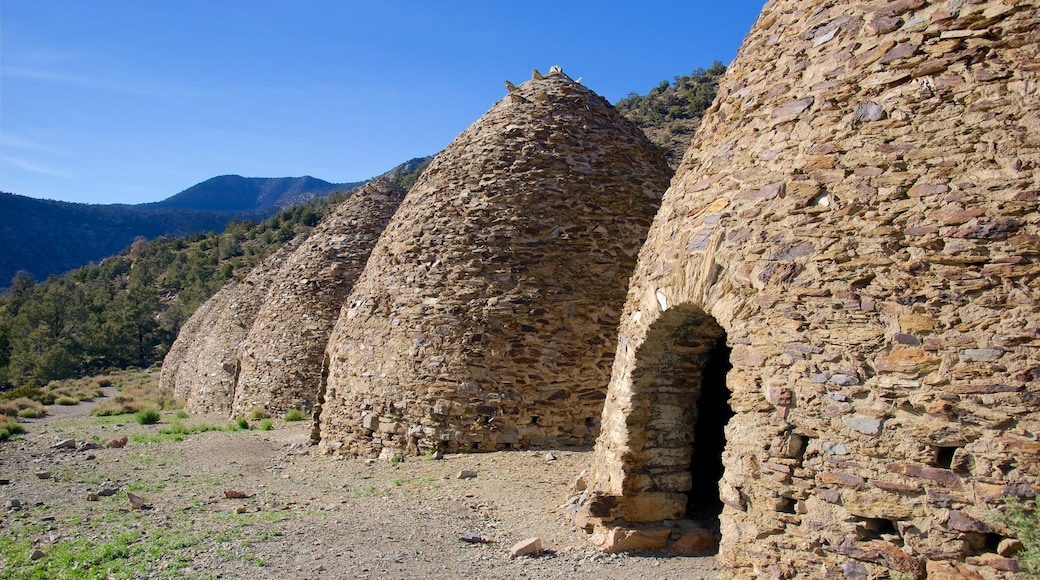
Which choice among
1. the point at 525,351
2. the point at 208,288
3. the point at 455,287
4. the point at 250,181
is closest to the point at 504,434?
the point at 525,351

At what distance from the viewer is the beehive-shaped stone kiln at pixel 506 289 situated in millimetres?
8961

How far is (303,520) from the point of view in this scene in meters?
7.18

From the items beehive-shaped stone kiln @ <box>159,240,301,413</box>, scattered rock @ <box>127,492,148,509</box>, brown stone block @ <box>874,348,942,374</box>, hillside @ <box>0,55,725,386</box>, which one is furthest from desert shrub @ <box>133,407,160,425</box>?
brown stone block @ <box>874,348,942,374</box>

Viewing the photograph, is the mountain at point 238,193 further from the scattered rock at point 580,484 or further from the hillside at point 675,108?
the scattered rock at point 580,484

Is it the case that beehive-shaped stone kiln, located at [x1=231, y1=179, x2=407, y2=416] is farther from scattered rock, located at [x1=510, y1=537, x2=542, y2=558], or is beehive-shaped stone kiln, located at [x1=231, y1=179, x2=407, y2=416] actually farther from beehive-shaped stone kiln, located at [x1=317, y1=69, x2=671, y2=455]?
scattered rock, located at [x1=510, y1=537, x2=542, y2=558]

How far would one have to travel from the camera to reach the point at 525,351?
8.97 meters

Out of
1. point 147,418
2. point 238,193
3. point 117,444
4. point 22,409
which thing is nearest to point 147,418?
point 147,418

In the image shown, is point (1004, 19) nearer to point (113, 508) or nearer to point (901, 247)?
point (901, 247)

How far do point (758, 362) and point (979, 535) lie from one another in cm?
146

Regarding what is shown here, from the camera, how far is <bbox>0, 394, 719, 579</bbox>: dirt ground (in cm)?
566

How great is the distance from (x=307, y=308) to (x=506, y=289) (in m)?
8.01

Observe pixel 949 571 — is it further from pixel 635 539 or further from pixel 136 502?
pixel 136 502

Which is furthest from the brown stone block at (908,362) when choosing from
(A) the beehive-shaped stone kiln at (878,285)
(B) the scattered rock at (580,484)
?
(B) the scattered rock at (580,484)

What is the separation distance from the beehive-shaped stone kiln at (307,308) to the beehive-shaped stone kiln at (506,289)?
16.9 ft
